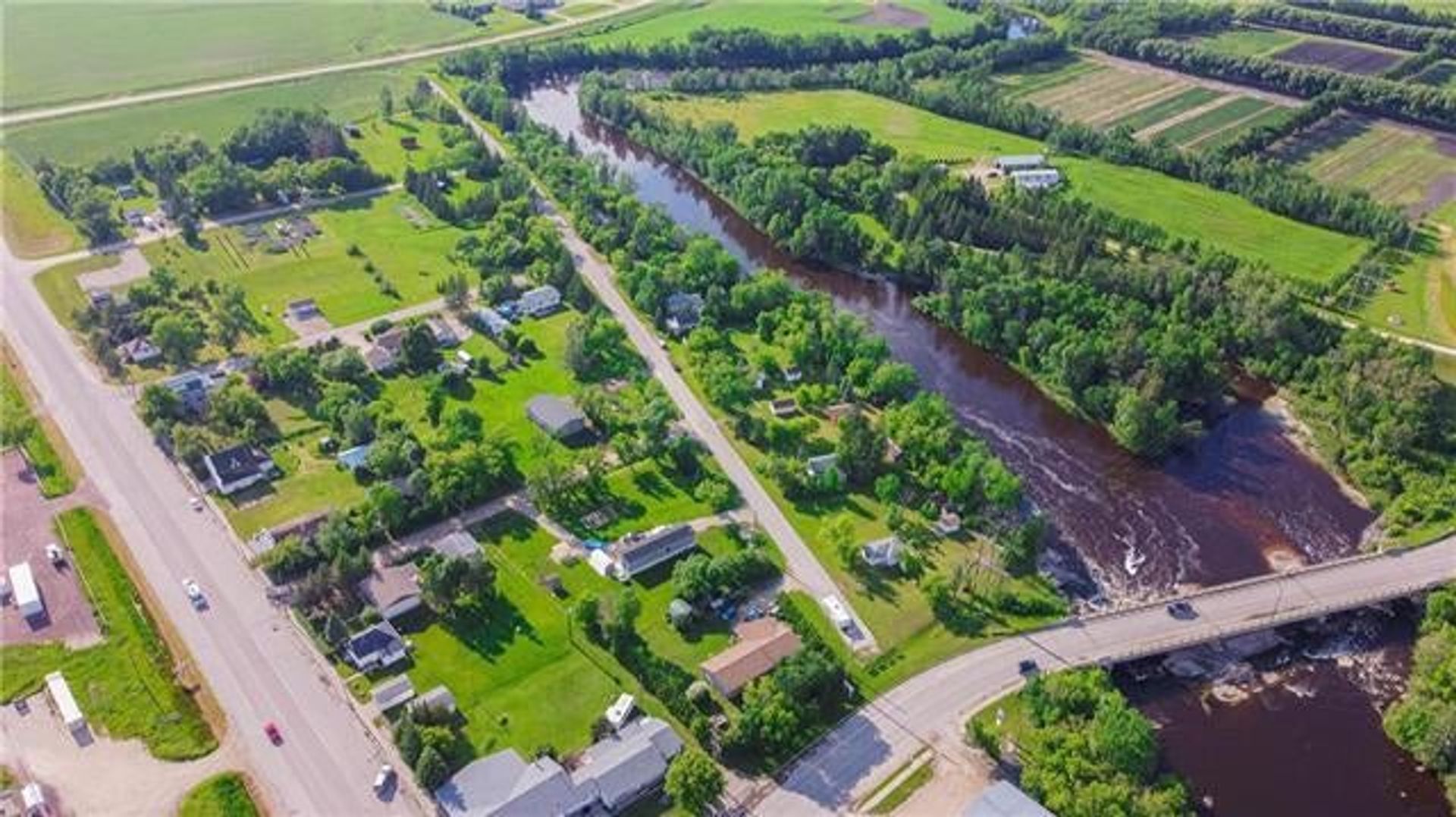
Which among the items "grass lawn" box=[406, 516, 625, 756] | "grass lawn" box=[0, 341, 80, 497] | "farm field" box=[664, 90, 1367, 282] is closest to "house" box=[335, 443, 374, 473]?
"grass lawn" box=[406, 516, 625, 756]

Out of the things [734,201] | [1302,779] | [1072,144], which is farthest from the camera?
[1072,144]

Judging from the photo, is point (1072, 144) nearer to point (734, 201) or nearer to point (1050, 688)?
point (734, 201)

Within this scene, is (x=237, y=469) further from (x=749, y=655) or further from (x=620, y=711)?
(x=749, y=655)

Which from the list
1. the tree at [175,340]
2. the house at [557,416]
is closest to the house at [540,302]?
the house at [557,416]

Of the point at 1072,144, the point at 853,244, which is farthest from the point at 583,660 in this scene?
the point at 1072,144

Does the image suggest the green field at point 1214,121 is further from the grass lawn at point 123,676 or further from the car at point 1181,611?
the grass lawn at point 123,676

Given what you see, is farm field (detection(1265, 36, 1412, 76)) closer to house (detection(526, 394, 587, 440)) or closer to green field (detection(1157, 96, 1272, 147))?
green field (detection(1157, 96, 1272, 147))
